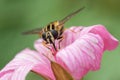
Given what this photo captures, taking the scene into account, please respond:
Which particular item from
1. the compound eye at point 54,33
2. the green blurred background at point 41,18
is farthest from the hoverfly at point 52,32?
the green blurred background at point 41,18

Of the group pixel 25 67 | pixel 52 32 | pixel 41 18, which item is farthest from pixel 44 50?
pixel 41 18

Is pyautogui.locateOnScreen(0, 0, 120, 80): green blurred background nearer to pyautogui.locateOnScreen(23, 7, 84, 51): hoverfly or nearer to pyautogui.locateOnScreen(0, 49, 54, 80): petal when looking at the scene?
pyautogui.locateOnScreen(23, 7, 84, 51): hoverfly

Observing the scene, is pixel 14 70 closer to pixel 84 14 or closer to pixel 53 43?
pixel 53 43

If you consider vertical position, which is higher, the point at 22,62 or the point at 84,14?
the point at 22,62

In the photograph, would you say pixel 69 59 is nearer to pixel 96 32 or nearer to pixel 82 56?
pixel 82 56

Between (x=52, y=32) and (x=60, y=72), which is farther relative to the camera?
(x=52, y=32)

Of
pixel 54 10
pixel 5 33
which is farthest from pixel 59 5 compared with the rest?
pixel 5 33

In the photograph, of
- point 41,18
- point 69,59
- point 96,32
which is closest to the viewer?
point 69,59
